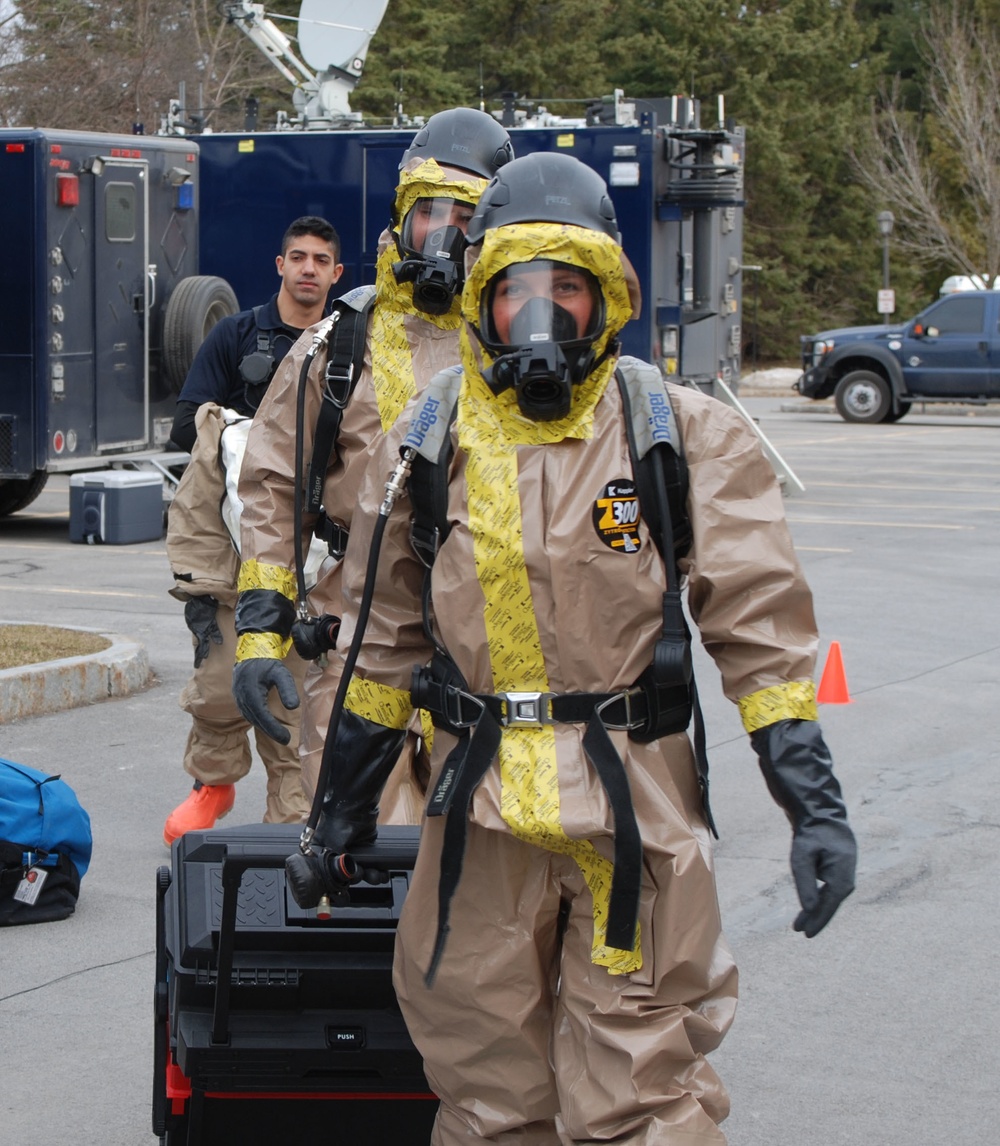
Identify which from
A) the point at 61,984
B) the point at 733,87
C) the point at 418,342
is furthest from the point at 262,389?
the point at 733,87

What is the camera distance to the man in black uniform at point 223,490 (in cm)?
550

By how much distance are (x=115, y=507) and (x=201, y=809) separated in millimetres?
7674

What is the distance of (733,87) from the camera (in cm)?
4444

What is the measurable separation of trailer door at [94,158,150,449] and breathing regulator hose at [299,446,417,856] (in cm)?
1122

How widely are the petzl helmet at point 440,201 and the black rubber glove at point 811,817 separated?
170 centimetres

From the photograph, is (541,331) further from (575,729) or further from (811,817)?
(811,817)

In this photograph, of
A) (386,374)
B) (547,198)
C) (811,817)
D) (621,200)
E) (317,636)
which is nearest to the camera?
(811,817)

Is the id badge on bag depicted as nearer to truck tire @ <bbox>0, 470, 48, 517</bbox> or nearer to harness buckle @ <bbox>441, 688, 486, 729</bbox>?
harness buckle @ <bbox>441, 688, 486, 729</bbox>

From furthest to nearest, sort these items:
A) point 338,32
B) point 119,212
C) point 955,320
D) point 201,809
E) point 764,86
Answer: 1. point 764,86
2. point 955,320
3. point 338,32
4. point 119,212
5. point 201,809

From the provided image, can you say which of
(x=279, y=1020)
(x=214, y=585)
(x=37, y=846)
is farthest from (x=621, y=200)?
(x=279, y=1020)

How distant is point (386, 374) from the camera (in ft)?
14.2

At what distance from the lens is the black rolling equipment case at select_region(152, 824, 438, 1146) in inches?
121

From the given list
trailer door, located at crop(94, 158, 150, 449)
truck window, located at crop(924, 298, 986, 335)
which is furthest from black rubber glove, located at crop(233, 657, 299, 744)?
truck window, located at crop(924, 298, 986, 335)

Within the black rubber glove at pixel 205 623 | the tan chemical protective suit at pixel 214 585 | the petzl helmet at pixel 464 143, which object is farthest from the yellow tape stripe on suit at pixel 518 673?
the black rubber glove at pixel 205 623
